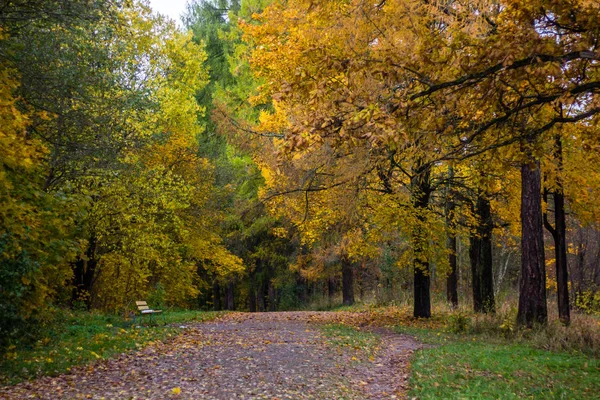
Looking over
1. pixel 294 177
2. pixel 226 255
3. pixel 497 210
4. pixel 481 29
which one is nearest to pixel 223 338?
pixel 294 177

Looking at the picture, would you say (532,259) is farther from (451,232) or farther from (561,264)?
(451,232)

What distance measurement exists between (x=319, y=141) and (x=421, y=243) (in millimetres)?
8883

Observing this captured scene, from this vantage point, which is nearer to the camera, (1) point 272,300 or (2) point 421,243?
(2) point 421,243

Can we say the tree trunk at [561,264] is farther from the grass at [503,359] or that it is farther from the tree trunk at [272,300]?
the tree trunk at [272,300]

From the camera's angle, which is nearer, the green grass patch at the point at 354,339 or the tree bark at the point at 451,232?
the green grass patch at the point at 354,339

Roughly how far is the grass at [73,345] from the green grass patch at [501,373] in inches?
204

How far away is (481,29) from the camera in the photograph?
643 centimetres

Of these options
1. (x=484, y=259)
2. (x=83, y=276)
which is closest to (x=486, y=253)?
(x=484, y=259)

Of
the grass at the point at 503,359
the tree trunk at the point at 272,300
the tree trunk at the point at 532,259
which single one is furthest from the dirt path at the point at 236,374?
the tree trunk at the point at 272,300

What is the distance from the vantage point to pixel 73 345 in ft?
29.9

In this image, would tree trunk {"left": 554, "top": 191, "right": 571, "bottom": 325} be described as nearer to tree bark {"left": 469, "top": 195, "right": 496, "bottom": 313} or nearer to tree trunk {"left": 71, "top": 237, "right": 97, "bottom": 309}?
tree bark {"left": 469, "top": 195, "right": 496, "bottom": 313}

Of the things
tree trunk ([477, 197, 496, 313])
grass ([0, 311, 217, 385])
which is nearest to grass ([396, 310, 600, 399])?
tree trunk ([477, 197, 496, 313])

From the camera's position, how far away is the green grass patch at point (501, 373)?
6.86 meters

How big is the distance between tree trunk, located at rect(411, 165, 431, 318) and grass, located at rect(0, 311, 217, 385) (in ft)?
22.0
